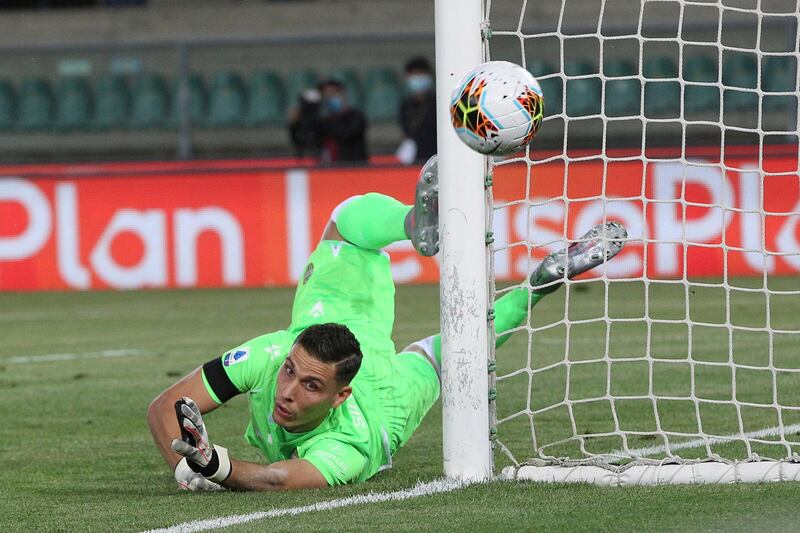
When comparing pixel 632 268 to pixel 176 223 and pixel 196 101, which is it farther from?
pixel 196 101

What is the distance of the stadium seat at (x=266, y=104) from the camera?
57.8 feet

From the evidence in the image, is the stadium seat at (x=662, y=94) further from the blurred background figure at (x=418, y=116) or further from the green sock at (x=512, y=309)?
the green sock at (x=512, y=309)

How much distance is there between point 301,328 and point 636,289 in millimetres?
7978

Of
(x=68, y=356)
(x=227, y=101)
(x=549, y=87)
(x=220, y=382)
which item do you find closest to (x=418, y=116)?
(x=549, y=87)

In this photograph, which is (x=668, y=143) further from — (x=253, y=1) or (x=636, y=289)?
(x=253, y=1)

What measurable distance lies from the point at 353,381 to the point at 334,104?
1092 centimetres

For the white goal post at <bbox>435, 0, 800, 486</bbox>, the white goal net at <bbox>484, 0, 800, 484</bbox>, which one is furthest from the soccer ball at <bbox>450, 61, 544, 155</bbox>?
the white goal net at <bbox>484, 0, 800, 484</bbox>

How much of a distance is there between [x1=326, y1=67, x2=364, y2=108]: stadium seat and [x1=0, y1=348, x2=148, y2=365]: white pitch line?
7415 millimetres

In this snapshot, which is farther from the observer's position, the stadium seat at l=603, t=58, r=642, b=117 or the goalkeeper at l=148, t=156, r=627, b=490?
Result: the stadium seat at l=603, t=58, r=642, b=117

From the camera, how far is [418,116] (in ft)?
50.5

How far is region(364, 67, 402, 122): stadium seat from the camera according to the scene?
1748cm

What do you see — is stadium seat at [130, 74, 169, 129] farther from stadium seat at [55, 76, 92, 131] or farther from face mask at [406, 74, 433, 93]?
face mask at [406, 74, 433, 93]

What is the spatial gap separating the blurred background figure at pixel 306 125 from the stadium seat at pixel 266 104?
871 millimetres

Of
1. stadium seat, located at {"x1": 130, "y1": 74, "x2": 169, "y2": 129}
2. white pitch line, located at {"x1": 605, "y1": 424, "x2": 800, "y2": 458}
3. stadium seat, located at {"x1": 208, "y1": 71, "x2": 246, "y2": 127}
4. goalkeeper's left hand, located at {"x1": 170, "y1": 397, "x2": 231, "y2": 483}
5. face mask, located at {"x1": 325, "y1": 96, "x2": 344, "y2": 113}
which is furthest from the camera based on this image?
stadium seat, located at {"x1": 208, "y1": 71, "x2": 246, "y2": 127}
